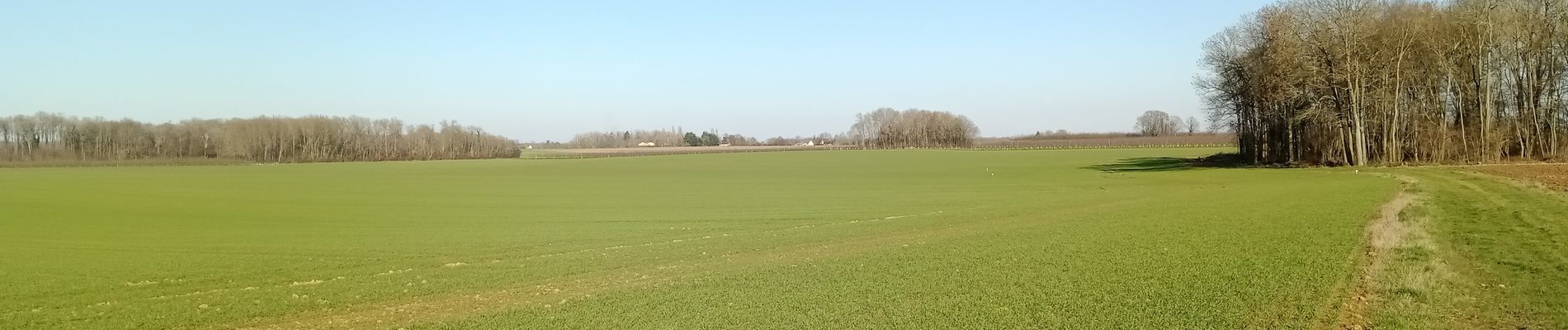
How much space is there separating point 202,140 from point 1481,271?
167777 mm

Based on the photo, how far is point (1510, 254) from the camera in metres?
13.0

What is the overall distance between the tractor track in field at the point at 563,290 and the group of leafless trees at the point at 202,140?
130 metres

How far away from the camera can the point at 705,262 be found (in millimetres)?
16469

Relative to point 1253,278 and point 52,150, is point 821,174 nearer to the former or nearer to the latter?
point 1253,278

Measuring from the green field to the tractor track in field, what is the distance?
68 mm

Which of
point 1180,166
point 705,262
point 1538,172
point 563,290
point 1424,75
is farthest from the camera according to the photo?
point 1180,166

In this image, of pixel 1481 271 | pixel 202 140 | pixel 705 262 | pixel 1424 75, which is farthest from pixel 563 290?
pixel 202 140

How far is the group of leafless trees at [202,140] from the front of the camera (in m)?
135

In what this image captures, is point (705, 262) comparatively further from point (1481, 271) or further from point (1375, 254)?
point (1481, 271)

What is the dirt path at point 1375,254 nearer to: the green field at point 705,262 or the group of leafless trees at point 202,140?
the green field at point 705,262

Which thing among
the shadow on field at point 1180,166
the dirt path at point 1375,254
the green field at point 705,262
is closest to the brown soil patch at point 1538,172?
the green field at point 705,262

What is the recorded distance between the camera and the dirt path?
934 cm

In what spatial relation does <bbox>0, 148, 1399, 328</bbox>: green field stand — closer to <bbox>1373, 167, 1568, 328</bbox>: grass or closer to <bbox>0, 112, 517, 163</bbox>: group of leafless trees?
<bbox>1373, 167, 1568, 328</bbox>: grass

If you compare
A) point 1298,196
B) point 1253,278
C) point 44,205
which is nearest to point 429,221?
point 44,205
